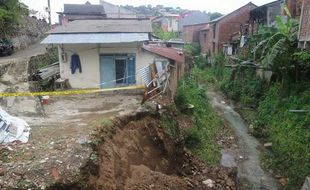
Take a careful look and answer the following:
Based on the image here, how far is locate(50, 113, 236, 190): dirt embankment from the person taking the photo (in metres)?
8.45

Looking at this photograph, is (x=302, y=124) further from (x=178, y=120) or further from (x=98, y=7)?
(x=98, y=7)

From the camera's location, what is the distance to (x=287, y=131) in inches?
605

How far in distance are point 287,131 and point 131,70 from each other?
834 centimetres

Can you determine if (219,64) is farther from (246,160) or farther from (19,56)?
(19,56)

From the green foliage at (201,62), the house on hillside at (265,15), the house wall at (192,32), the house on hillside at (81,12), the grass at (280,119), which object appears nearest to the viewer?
the grass at (280,119)

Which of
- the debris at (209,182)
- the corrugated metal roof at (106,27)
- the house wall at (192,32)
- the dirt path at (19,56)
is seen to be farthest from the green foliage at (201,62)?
the debris at (209,182)

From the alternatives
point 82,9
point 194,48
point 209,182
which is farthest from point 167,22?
point 209,182

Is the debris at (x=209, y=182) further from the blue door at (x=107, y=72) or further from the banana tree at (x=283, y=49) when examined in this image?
the blue door at (x=107, y=72)

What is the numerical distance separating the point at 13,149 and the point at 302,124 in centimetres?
1217

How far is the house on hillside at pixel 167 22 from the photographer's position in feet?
183

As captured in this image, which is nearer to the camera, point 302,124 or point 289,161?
point 289,161

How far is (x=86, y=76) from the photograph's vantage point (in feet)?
55.4

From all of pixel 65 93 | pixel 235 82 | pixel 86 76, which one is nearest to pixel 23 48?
pixel 86 76

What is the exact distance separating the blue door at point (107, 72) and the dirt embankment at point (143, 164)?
4.76 meters
